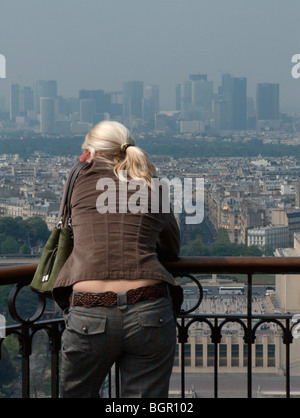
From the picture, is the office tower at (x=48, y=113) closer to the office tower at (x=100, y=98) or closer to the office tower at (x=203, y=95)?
the office tower at (x=100, y=98)

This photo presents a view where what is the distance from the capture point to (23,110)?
32.8 m

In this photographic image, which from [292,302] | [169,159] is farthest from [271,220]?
[292,302]

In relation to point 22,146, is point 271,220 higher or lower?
lower

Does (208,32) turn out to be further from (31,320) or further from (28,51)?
(31,320)

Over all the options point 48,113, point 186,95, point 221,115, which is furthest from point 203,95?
point 48,113

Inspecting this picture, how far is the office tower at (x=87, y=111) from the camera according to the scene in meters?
26.3

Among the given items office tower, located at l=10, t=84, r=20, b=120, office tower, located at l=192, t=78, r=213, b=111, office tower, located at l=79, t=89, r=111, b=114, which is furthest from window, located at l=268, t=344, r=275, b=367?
office tower, located at l=192, t=78, r=213, b=111

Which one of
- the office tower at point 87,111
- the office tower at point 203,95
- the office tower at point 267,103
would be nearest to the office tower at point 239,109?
the office tower at point 267,103

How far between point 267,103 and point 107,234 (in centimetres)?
3559

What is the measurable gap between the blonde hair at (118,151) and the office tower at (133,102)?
2686 cm

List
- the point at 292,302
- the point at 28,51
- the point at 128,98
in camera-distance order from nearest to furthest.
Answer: the point at 292,302
the point at 128,98
the point at 28,51

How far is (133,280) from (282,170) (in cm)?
3063
